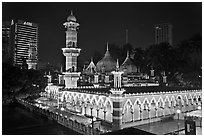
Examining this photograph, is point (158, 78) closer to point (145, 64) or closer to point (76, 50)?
point (145, 64)

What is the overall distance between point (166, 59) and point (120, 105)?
16716 millimetres

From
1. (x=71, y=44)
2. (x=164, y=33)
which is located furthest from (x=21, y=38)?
(x=164, y=33)

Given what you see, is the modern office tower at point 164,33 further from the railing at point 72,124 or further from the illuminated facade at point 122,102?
the railing at point 72,124

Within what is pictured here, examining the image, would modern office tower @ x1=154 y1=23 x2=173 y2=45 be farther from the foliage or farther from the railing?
the railing

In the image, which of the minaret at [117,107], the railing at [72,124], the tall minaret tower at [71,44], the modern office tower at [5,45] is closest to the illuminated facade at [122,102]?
the minaret at [117,107]

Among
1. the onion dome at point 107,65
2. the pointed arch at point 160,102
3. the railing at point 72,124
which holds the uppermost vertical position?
the onion dome at point 107,65

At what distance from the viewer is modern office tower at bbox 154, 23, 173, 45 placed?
26378 millimetres

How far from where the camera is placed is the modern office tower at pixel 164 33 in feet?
86.5

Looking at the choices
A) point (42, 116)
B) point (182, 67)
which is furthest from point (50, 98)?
point (182, 67)

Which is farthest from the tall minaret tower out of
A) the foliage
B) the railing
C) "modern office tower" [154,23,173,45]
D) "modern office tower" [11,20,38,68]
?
"modern office tower" [154,23,173,45]

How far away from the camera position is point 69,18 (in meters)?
20.5

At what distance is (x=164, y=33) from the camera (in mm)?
29203

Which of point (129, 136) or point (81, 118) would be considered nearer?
point (129, 136)

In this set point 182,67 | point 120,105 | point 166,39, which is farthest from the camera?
point 166,39
